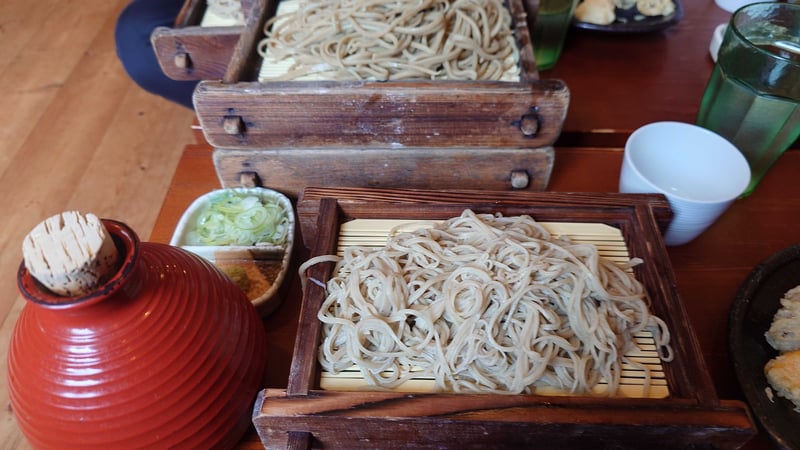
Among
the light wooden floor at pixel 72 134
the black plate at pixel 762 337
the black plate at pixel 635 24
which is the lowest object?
the light wooden floor at pixel 72 134

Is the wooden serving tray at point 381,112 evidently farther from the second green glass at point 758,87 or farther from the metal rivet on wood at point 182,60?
the second green glass at point 758,87

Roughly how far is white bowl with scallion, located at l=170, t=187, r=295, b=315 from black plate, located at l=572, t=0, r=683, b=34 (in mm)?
1238

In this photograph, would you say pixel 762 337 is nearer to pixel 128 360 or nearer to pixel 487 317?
pixel 487 317

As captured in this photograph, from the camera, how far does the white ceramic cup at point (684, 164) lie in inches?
48.5

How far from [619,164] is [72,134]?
9.32 feet

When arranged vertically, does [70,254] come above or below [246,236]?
above

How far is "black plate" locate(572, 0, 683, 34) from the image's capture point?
5.91 ft

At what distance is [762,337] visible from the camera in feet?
3.47

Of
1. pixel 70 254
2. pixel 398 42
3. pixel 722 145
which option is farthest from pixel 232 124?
pixel 722 145

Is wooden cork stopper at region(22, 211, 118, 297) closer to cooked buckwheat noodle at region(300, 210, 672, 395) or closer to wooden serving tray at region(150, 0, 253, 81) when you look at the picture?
cooked buckwheat noodle at region(300, 210, 672, 395)

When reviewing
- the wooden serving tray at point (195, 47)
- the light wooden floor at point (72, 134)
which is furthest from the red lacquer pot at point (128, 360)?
the light wooden floor at point (72, 134)

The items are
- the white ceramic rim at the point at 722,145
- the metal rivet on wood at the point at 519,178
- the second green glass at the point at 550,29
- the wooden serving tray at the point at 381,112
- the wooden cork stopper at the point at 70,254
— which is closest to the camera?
the wooden cork stopper at the point at 70,254

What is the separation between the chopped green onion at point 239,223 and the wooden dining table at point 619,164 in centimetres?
9

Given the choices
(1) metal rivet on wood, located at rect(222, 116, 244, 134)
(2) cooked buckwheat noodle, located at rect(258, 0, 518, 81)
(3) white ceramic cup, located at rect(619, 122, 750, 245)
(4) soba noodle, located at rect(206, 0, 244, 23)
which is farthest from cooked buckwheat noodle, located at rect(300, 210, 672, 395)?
(4) soba noodle, located at rect(206, 0, 244, 23)
